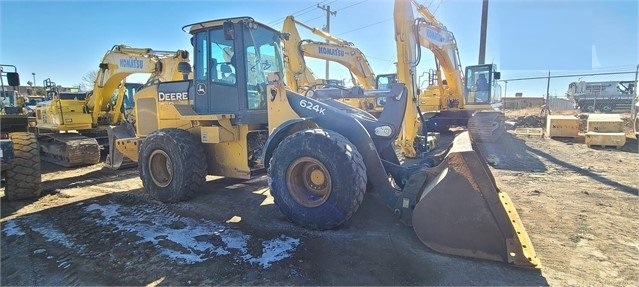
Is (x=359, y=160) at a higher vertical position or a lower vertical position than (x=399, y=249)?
higher

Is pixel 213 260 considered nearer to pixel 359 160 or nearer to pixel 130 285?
pixel 130 285

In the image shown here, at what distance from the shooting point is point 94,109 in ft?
32.3

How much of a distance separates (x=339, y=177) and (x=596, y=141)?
10625 mm

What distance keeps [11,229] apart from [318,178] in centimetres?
398

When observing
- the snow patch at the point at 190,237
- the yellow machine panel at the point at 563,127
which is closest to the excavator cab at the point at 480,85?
the yellow machine panel at the point at 563,127

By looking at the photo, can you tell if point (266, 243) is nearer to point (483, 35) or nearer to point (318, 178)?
point (318, 178)

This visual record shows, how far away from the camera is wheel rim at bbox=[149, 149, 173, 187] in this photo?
562cm

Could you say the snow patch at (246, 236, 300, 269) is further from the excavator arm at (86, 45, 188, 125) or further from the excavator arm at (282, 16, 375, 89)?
the excavator arm at (282, 16, 375, 89)

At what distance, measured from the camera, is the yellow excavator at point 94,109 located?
7992 millimetres

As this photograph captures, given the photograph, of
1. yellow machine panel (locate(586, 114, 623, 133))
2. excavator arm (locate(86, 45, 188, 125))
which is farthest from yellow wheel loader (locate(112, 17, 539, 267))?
yellow machine panel (locate(586, 114, 623, 133))

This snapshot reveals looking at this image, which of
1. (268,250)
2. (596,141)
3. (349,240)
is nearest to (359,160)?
(349,240)

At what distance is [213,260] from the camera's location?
137 inches

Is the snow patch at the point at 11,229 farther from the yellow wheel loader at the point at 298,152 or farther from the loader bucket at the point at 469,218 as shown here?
the loader bucket at the point at 469,218

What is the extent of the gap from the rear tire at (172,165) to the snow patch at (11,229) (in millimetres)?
1657
